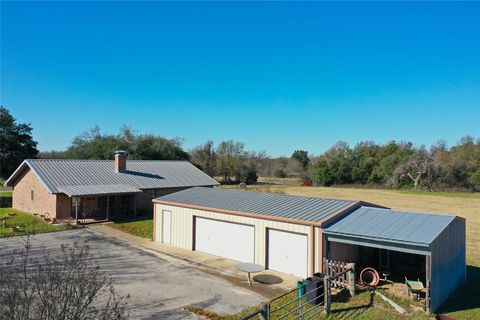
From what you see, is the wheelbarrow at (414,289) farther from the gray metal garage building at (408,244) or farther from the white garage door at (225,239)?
the white garage door at (225,239)

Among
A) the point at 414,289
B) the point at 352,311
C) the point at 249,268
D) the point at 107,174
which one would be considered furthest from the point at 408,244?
the point at 107,174

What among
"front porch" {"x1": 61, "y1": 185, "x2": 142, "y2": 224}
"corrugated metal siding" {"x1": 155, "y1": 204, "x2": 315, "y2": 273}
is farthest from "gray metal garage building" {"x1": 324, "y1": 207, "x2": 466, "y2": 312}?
"front porch" {"x1": 61, "y1": 185, "x2": 142, "y2": 224}

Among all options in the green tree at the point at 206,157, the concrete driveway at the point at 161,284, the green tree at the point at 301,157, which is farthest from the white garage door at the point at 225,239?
the green tree at the point at 301,157

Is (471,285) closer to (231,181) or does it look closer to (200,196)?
(200,196)

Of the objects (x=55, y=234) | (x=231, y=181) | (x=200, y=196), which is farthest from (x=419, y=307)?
(x=231, y=181)

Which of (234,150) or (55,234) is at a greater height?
(234,150)

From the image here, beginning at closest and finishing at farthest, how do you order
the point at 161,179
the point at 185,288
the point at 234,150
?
the point at 185,288
the point at 161,179
the point at 234,150

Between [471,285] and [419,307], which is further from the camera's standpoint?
[471,285]

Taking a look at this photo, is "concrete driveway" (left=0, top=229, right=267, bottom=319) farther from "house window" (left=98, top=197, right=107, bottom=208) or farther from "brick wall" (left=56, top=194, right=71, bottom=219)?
"house window" (left=98, top=197, right=107, bottom=208)
